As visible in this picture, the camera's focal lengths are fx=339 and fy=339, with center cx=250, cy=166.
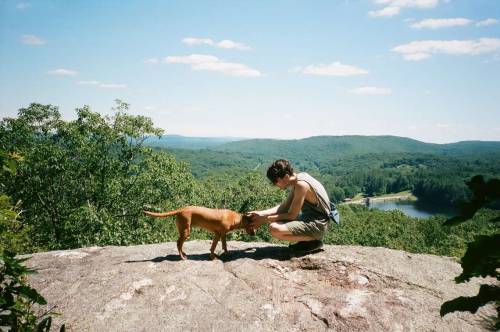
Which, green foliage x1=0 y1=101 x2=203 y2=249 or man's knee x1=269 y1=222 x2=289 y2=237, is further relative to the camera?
green foliage x1=0 y1=101 x2=203 y2=249

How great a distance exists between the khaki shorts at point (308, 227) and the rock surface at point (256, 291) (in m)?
0.50

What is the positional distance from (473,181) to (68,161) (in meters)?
21.8

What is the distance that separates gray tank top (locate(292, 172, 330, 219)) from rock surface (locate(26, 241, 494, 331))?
33.8 inches

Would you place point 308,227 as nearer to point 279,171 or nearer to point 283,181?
point 283,181

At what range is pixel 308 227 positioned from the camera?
A: 270 inches

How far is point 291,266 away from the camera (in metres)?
6.66

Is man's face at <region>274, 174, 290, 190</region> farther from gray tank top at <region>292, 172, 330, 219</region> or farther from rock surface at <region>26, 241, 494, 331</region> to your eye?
rock surface at <region>26, 241, 494, 331</region>

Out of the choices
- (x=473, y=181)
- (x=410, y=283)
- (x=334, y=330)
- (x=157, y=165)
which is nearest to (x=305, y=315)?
(x=334, y=330)

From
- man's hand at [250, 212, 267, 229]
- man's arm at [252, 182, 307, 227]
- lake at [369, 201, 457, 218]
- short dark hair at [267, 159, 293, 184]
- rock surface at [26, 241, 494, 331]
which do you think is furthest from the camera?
lake at [369, 201, 457, 218]

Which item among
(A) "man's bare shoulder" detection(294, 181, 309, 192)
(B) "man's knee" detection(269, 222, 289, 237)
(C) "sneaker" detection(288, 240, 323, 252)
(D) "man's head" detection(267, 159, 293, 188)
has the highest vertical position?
(D) "man's head" detection(267, 159, 293, 188)

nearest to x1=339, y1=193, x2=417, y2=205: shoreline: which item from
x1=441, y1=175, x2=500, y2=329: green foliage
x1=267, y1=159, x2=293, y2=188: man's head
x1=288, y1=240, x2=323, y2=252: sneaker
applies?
x1=288, y1=240, x2=323, y2=252: sneaker

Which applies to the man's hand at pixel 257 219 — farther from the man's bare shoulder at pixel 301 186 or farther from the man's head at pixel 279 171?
the man's bare shoulder at pixel 301 186

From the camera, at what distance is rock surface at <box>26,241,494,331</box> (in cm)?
510

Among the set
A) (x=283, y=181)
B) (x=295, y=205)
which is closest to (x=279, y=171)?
(x=283, y=181)
